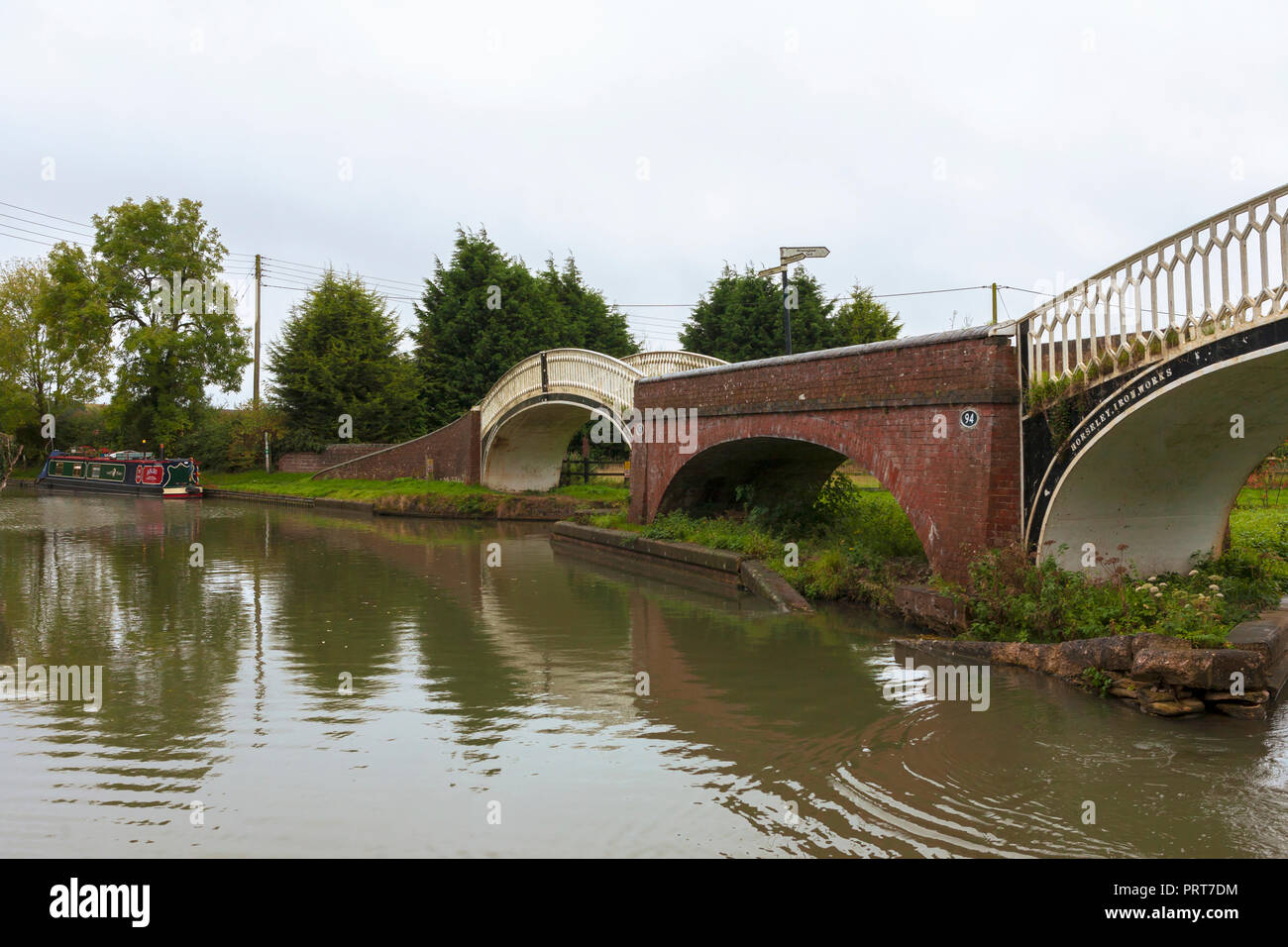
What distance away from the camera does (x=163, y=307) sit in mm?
33594

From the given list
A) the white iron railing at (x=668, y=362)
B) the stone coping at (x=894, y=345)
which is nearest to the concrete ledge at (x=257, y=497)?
the white iron railing at (x=668, y=362)

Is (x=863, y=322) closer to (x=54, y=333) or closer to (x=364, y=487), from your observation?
(x=364, y=487)

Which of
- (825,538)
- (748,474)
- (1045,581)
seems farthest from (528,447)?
(1045,581)

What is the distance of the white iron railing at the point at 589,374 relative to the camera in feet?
58.2

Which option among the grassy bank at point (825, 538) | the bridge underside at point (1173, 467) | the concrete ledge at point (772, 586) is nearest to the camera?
the bridge underside at point (1173, 467)

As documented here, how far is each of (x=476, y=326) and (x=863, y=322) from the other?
12.5m

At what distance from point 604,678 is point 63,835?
12.2 ft

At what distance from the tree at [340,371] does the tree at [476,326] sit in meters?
1.28

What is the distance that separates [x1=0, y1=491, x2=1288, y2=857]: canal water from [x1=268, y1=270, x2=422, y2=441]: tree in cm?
2142

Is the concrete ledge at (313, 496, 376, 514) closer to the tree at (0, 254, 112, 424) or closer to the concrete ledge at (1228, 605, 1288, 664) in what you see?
the tree at (0, 254, 112, 424)

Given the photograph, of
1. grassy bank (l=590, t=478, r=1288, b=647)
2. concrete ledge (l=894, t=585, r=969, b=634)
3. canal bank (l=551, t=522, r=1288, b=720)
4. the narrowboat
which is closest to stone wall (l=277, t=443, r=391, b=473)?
the narrowboat

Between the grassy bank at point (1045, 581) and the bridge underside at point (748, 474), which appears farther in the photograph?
the bridge underside at point (748, 474)

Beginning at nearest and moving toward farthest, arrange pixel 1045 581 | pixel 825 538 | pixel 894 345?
pixel 1045 581
pixel 894 345
pixel 825 538

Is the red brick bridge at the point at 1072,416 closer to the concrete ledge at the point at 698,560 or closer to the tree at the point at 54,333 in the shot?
the concrete ledge at the point at 698,560
